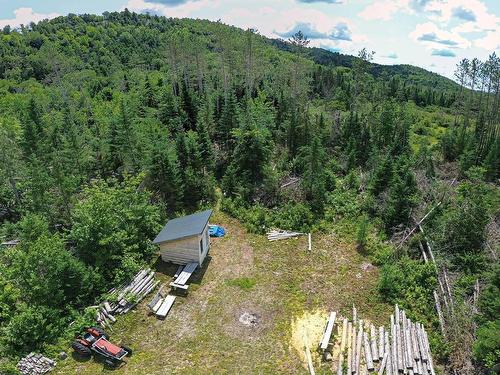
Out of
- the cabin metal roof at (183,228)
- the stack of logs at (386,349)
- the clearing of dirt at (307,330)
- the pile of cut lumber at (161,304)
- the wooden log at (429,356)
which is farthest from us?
the cabin metal roof at (183,228)

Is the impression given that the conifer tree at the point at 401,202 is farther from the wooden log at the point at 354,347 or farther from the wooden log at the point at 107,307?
the wooden log at the point at 107,307

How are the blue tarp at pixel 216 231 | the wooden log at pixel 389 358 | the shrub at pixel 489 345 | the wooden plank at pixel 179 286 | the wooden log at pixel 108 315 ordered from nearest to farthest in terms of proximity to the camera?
the shrub at pixel 489 345 → the wooden log at pixel 389 358 → the wooden log at pixel 108 315 → the wooden plank at pixel 179 286 → the blue tarp at pixel 216 231

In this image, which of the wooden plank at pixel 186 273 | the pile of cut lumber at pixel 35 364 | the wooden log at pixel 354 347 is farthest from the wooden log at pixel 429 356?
the pile of cut lumber at pixel 35 364

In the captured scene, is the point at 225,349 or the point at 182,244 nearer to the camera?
the point at 225,349

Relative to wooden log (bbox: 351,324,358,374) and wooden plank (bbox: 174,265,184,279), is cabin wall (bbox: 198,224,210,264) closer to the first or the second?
wooden plank (bbox: 174,265,184,279)

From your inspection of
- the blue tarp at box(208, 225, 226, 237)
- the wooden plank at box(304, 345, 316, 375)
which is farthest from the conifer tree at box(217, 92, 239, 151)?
Answer: the wooden plank at box(304, 345, 316, 375)

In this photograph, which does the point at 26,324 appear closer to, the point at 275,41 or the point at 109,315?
the point at 109,315

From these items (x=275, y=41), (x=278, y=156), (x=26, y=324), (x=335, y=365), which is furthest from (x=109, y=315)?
(x=275, y=41)
